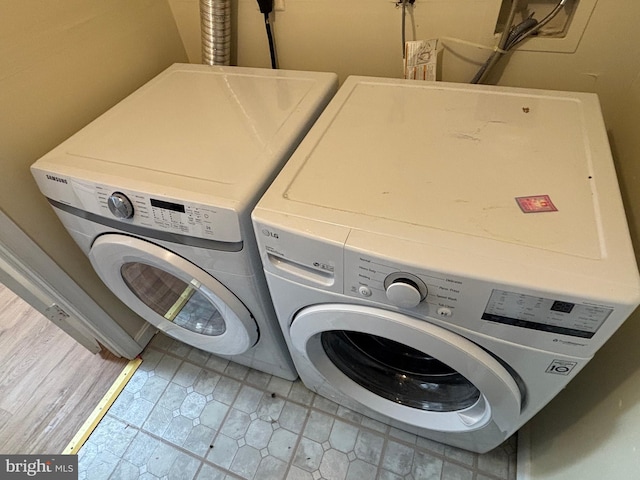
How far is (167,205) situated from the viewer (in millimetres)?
728

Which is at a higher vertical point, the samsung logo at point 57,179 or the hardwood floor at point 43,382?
the samsung logo at point 57,179

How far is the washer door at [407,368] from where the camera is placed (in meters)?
0.65

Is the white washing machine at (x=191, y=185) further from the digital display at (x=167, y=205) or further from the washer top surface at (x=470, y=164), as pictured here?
the washer top surface at (x=470, y=164)

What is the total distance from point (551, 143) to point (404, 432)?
0.92 metres

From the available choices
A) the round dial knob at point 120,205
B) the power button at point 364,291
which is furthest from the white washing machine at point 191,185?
the power button at point 364,291

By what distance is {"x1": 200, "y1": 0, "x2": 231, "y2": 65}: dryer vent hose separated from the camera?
41.3 inches

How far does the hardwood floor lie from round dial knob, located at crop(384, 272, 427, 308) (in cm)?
123

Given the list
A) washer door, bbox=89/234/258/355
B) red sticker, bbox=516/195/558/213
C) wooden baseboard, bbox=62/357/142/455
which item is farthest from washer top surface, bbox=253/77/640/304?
wooden baseboard, bbox=62/357/142/455

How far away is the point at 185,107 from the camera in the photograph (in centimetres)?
98

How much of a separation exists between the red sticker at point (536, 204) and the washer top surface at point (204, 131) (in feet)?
1.53

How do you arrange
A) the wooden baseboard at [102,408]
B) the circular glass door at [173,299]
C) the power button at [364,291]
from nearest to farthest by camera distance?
the power button at [364,291], the circular glass door at [173,299], the wooden baseboard at [102,408]

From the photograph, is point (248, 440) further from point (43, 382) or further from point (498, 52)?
point (498, 52)

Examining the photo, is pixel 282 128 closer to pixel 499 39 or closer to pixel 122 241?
pixel 122 241

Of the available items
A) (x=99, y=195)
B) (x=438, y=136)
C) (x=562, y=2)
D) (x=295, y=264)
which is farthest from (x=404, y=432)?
(x=562, y=2)
